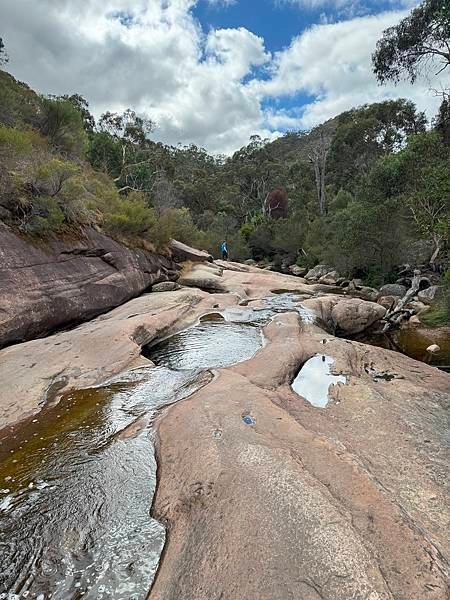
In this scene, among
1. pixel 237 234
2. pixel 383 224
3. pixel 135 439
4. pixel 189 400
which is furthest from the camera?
pixel 237 234

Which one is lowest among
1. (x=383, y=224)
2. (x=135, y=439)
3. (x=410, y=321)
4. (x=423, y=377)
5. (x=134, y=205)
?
(x=410, y=321)

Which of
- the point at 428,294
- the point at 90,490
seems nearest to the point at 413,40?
the point at 428,294

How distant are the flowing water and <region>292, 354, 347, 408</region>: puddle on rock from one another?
69.3 inches

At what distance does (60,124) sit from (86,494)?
23.1 meters

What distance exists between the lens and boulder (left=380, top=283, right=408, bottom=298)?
63.7 ft

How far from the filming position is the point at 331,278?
26312mm

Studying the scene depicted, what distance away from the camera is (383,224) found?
21578 millimetres

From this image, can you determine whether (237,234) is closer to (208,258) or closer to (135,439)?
(208,258)

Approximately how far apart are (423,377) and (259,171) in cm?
5658

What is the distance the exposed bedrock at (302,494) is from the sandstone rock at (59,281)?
5.63 metres

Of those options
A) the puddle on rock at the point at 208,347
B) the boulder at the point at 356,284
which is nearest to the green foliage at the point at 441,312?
the puddle on rock at the point at 208,347

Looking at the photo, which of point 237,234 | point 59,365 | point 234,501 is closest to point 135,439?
point 234,501

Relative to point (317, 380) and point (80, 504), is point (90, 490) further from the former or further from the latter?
point (317, 380)

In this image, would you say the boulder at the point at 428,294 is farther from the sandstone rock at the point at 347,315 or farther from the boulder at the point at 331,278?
the boulder at the point at 331,278
